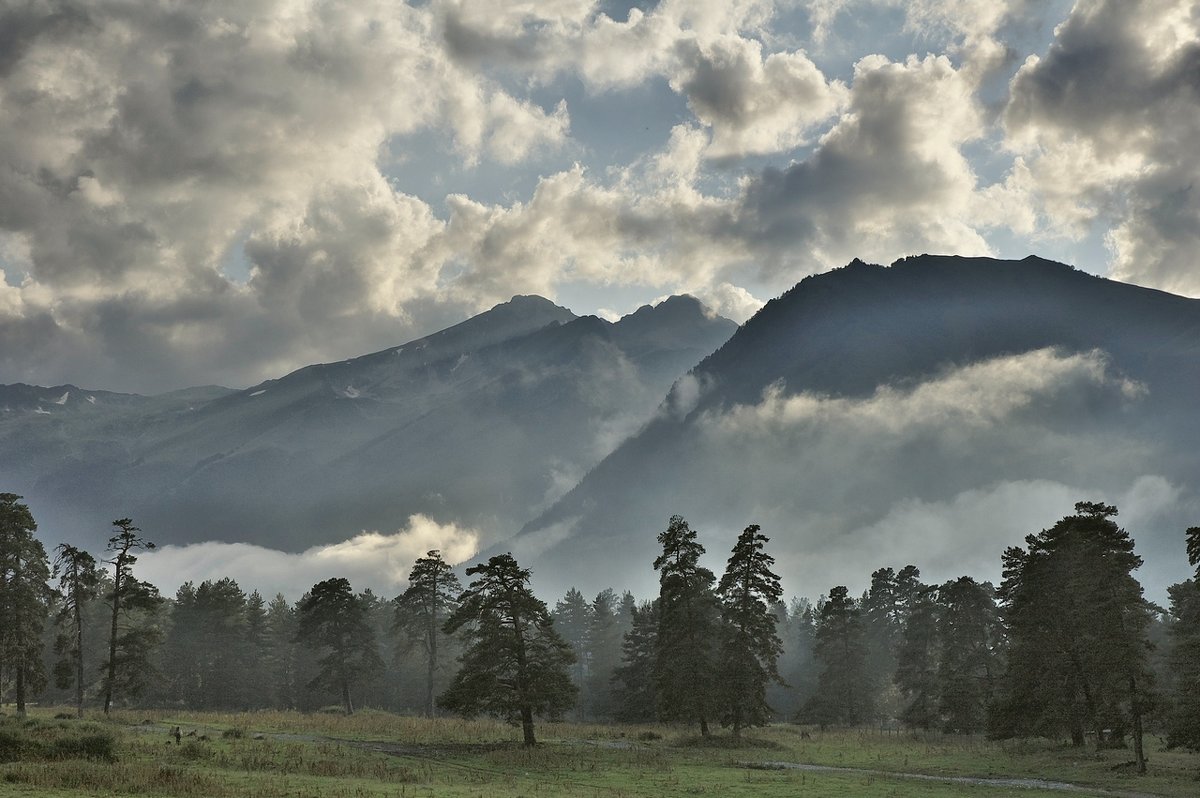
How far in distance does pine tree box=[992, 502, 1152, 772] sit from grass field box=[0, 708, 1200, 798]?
8.21 ft

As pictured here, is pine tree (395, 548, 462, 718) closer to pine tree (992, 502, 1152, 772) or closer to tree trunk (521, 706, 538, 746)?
tree trunk (521, 706, 538, 746)

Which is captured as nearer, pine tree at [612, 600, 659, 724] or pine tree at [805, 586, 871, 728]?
pine tree at [805, 586, 871, 728]

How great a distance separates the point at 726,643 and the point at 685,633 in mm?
3476

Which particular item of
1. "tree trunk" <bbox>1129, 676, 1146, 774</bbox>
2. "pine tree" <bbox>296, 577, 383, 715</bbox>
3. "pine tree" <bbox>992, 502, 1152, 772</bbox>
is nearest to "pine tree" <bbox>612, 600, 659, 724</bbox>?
"pine tree" <bbox>296, 577, 383, 715</bbox>

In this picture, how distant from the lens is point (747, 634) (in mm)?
67562

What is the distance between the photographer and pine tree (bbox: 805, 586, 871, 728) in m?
90.6

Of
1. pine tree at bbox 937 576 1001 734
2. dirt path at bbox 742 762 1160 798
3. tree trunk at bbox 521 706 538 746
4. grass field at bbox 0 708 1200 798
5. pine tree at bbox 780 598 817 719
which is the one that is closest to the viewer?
grass field at bbox 0 708 1200 798

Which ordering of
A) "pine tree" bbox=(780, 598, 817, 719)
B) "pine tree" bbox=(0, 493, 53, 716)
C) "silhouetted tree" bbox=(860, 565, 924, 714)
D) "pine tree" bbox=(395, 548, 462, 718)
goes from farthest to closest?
"pine tree" bbox=(780, 598, 817, 719), "silhouetted tree" bbox=(860, 565, 924, 714), "pine tree" bbox=(395, 548, 462, 718), "pine tree" bbox=(0, 493, 53, 716)

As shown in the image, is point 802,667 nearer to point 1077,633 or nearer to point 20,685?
point 1077,633

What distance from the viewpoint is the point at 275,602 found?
140 meters

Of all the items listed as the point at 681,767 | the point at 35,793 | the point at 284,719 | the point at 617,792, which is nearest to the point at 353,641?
the point at 284,719

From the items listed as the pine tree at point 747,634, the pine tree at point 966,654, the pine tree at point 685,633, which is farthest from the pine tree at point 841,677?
the pine tree at point 685,633

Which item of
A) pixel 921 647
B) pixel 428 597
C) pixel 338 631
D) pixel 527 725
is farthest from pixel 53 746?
pixel 921 647

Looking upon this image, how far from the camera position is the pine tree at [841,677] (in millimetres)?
90562
